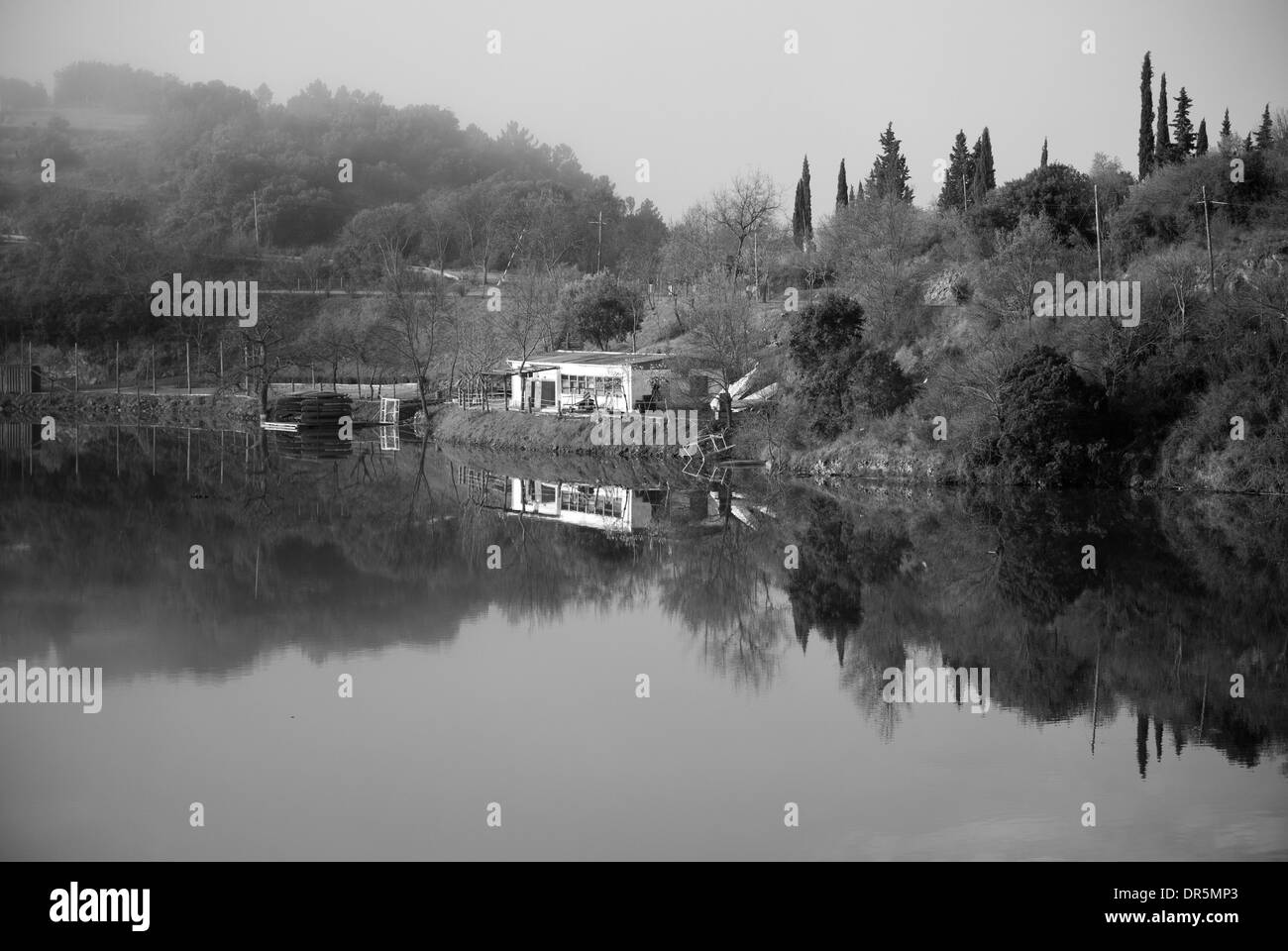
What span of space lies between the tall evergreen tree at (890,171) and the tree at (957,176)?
3.02 metres

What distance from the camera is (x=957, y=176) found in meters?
51.4

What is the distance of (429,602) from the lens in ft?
58.4

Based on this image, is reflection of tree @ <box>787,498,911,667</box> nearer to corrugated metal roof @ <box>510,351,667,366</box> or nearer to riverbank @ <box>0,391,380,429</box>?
corrugated metal roof @ <box>510,351,667,366</box>

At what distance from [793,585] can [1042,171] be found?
2775 centimetres

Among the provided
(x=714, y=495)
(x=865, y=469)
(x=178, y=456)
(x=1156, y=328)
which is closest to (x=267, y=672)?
(x=714, y=495)

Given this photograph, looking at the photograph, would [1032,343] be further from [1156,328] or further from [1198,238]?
[1198,238]

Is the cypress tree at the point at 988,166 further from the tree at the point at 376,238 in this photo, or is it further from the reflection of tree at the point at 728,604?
the tree at the point at 376,238

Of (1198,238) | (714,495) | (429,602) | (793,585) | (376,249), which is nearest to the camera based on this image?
(429,602)

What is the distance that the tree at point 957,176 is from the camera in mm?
50625

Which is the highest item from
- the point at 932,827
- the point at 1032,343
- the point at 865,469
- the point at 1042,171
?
the point at 1042,171

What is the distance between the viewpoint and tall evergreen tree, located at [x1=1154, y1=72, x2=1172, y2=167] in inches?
1718

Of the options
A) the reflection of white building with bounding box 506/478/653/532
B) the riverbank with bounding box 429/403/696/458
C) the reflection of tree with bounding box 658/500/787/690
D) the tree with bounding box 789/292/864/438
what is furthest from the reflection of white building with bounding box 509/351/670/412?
the reflection of tree with bounding box 658/500/787/690

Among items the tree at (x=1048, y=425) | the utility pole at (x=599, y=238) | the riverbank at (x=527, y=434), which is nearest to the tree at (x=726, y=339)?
the riverbank at (x=527, y=434)

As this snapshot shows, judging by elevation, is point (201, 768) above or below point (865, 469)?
below
